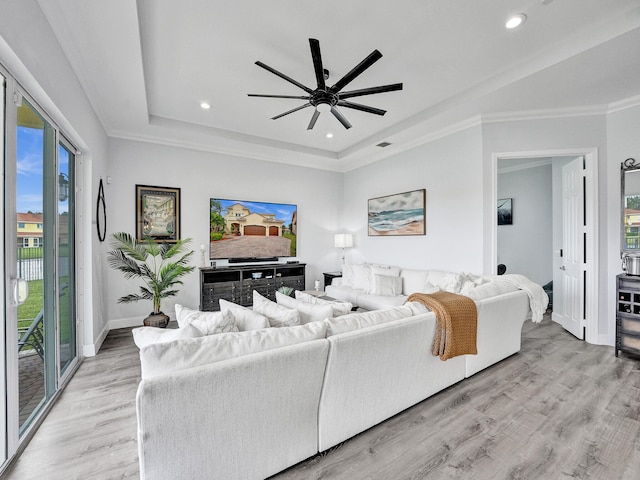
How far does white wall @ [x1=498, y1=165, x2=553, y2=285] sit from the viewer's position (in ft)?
17.4

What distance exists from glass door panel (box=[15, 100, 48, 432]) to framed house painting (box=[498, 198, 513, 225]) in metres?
6.86

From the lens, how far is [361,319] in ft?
6.12

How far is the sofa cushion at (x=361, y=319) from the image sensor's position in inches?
68.9

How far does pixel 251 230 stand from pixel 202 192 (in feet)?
3.41

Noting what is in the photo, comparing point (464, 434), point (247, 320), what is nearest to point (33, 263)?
point (247, 320)

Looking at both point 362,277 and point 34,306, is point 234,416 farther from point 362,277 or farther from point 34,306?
point 362,277

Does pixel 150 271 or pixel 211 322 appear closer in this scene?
pixel 211 322

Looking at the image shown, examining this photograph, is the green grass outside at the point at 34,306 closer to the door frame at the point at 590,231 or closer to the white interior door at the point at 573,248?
the door frame at the point at 590,231

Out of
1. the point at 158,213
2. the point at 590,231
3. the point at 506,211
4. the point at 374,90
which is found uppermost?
the point at 374,90

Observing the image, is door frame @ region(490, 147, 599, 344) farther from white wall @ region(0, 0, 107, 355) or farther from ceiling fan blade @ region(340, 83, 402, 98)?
white wall @ region(0, 0, 107, 355)

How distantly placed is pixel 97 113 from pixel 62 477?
3.69 metres

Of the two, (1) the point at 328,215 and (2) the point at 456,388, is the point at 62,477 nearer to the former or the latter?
(2) the point at 456,388

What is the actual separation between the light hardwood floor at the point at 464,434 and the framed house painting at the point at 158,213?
217 cm

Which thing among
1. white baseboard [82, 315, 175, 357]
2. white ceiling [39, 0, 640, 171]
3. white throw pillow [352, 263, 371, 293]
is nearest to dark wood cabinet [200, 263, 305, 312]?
white baseboard [82, 315, 175, 357]
